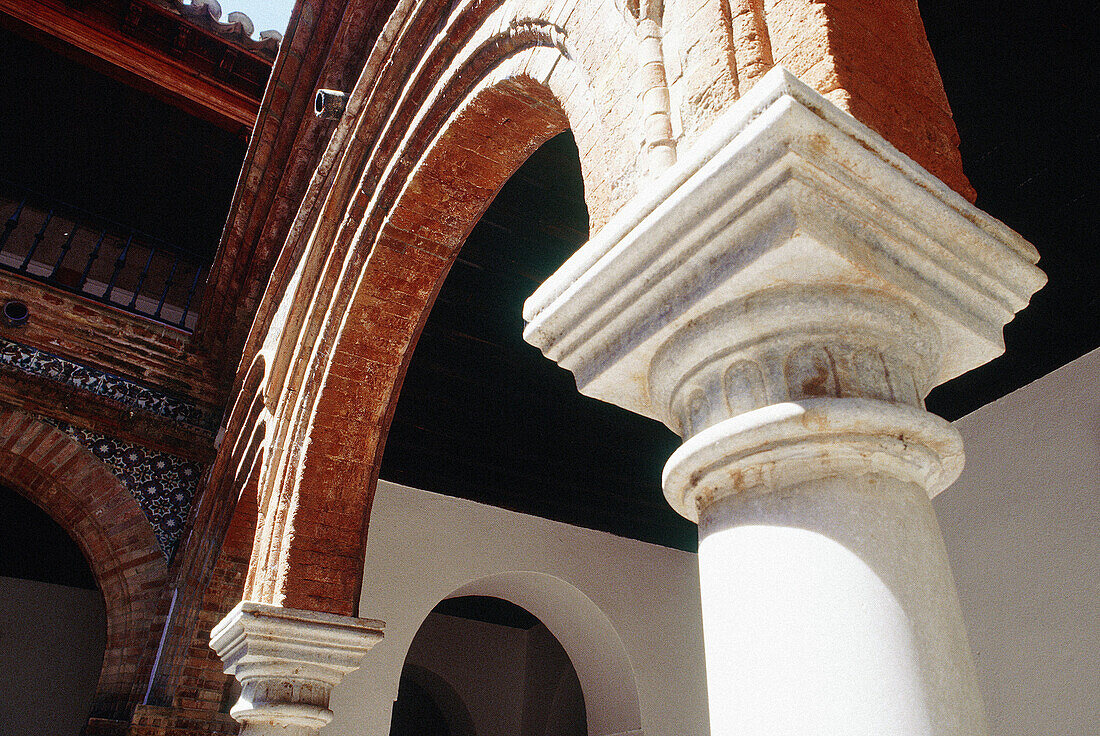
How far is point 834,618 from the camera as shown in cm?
89

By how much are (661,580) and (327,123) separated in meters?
3.75

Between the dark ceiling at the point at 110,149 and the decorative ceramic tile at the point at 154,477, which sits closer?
the decorative ceramic tile at the point at 154,477

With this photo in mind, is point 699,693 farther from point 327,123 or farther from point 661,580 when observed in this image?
point 327,123

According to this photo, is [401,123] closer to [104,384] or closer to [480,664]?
[104,384]

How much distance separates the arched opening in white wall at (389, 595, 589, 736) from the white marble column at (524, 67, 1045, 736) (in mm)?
6314

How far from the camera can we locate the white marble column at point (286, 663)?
116 inches

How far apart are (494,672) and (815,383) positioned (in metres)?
7.01

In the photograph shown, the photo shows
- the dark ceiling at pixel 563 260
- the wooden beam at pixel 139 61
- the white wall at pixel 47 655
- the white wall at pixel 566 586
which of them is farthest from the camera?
the white wall at pixel 47 655

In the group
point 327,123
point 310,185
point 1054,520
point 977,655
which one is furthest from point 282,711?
point 1054,520

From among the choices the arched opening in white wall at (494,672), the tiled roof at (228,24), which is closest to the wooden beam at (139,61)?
the tiled roof at (228,24)

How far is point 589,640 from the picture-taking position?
5453 mm

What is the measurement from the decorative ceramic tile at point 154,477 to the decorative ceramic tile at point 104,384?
0.78ft

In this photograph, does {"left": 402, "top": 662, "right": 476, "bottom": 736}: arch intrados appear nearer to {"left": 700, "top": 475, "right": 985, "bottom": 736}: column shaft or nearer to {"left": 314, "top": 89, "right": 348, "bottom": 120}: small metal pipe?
{"left": 314, "top": 89, "right": 348, "bottom": 120}: small metal pipe

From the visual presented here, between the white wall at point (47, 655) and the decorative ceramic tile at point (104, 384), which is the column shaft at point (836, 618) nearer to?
the decorative ceramic tile at point (104, 384)
